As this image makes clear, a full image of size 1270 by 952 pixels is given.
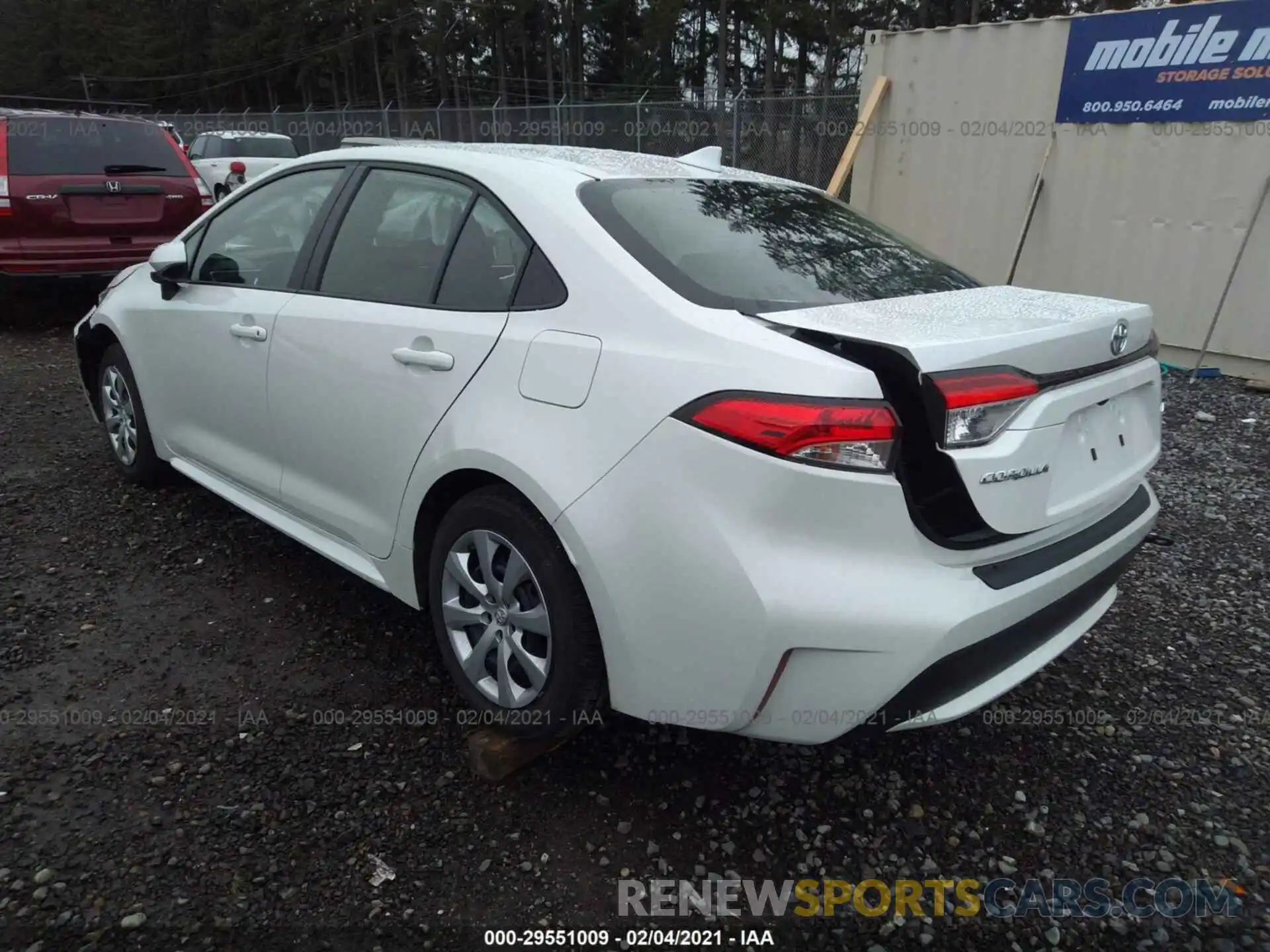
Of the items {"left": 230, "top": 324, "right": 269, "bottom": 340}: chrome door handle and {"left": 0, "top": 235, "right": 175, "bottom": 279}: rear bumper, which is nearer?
{"left": 230, "top": 324, "right": 269, "bottom": 340}: chrome door handle

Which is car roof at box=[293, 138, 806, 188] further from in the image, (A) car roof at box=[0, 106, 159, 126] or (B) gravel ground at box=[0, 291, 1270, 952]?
(A) car roof at box=[0, 106, 159, 126]

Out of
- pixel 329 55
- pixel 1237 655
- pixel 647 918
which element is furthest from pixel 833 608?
pixel 329 55

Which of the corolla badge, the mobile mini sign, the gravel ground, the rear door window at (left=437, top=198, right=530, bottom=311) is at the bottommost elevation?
the gravel ground

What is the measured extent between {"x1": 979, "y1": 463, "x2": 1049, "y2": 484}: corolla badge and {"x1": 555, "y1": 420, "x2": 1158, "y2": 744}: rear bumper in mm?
169

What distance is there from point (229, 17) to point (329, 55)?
9.82 metres

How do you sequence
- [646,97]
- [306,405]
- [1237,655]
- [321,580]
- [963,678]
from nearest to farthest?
[963,678]
[306,405]
[1237,655]
[321,580]
[646,97]

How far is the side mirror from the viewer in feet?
11.5

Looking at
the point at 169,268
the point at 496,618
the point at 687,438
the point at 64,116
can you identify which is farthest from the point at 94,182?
the point at 687,438

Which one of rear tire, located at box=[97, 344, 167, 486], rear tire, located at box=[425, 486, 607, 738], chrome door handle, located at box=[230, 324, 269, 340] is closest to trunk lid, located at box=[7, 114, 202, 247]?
rear tire, located at box=[97, 344, 167, 486]

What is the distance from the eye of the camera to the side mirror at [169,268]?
3508mm

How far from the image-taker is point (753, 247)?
2.45 metres

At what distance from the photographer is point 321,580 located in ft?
11.3

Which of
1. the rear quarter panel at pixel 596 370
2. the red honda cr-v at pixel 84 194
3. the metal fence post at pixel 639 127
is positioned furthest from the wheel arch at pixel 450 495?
the metal fence post at pixel 639 127

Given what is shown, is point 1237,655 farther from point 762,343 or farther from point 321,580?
point 321,580
